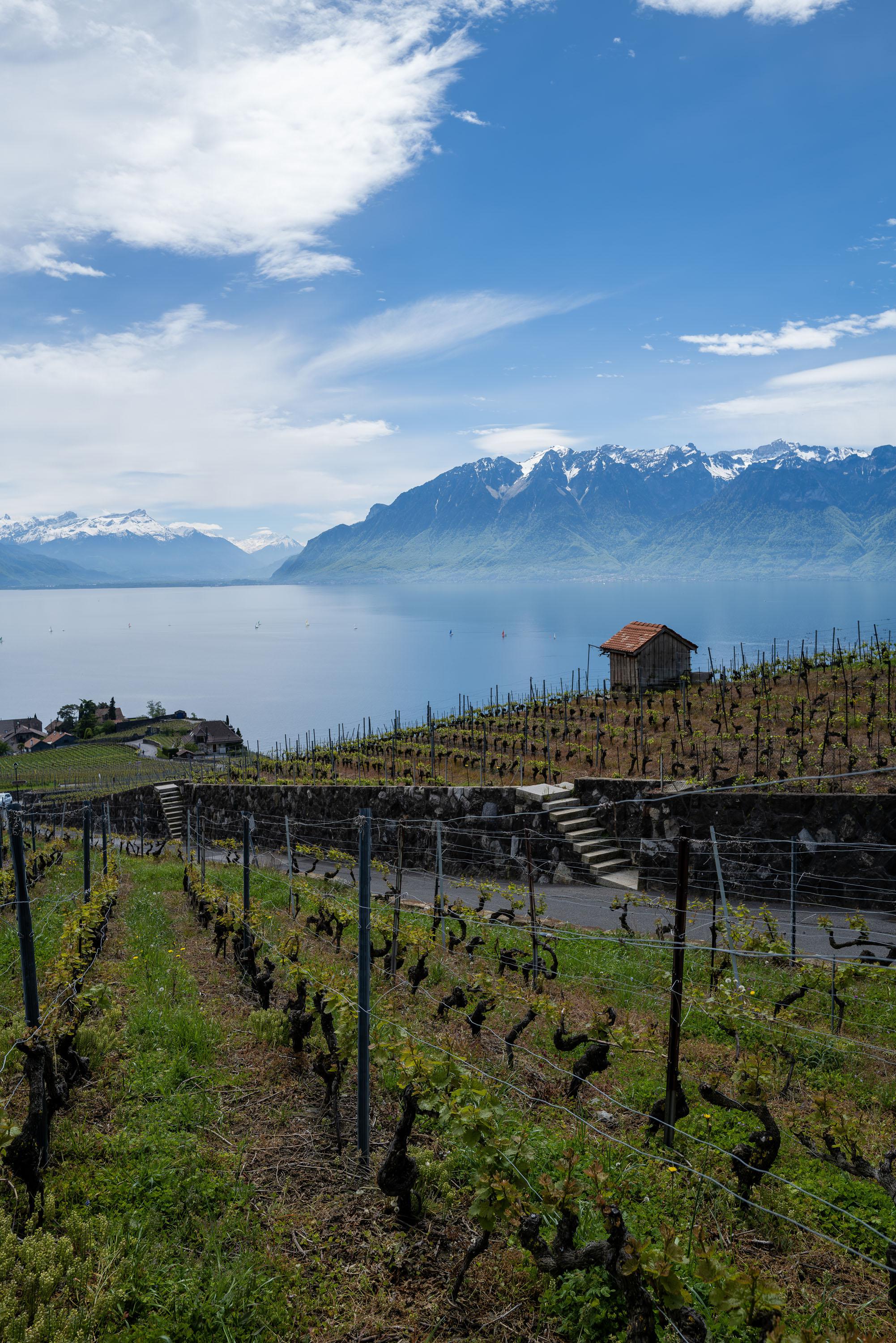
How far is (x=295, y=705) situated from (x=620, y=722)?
89.6m

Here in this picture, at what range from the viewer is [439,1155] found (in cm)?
584

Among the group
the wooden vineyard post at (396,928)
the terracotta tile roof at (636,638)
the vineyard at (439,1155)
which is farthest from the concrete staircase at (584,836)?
the terracotta tile roof at (636,638)

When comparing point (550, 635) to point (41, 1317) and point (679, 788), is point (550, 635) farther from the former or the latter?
point (41, 1317)

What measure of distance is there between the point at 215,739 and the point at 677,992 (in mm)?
69513

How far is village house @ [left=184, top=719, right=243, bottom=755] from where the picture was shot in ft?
233

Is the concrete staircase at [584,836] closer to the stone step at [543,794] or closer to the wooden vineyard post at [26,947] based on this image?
the stone step at [543,794]

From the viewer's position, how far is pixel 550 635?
16938 cm

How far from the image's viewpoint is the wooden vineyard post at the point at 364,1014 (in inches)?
230

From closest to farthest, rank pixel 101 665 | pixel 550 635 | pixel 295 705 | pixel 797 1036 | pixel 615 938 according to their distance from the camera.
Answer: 1. pixel 797 1036
2. pixel 615 938
3. pixel 295 705
4. pixel 550 635
5. pixel 101 665

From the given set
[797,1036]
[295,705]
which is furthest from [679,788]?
[295,705]

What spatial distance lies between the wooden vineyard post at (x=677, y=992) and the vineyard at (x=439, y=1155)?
63 millimetres

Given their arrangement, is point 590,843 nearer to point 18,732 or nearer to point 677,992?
point 677,992

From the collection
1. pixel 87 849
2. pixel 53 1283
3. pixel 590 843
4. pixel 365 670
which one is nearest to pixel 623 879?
pixel 590 843

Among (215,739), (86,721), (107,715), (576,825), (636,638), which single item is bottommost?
(215,739)
